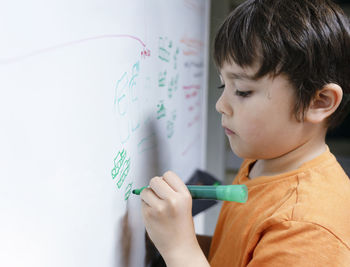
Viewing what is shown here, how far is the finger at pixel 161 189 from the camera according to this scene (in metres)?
0.44

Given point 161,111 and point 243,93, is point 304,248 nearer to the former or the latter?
point 243,93

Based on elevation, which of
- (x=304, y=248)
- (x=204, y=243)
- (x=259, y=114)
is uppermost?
(x=259, y=114)

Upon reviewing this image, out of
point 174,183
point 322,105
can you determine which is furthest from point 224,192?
point 322,105

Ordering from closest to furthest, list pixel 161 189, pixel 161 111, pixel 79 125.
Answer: pixel 79 125 → pixel 161 189 → pixel 161 111

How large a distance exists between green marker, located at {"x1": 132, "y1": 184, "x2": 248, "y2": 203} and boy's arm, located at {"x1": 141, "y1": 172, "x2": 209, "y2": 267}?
20 millimetres

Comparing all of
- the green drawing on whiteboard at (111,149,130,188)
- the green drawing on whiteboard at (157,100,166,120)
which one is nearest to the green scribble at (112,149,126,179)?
the green drawing on whiteboard at (111,149,130,188)

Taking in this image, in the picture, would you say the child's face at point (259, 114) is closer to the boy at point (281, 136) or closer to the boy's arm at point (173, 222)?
the boy at point (281, 136)

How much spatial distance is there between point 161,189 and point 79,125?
0.15m

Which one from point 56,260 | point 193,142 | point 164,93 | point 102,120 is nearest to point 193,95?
point 193,142

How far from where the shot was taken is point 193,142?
0.89 m

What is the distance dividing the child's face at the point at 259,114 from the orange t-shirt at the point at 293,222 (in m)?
0.04

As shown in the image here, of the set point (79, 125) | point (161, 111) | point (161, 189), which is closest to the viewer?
point (79, 125)

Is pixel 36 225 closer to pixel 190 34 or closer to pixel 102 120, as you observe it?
pixel 102 120

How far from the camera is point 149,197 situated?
449 millimetres
